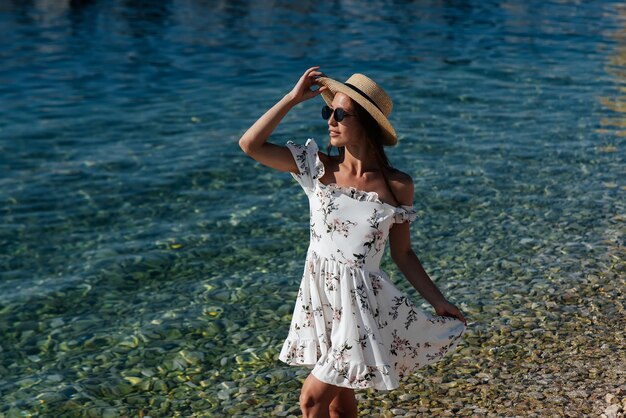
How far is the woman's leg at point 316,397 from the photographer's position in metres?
5.18

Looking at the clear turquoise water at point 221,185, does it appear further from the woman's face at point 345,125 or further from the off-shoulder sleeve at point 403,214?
the woman's face at point 345,125

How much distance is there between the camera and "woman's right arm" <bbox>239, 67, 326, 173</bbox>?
17.0 feet

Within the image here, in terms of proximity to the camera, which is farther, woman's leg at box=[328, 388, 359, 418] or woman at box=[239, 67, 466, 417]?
woman's leg at box=[328, 388, 359, 418]

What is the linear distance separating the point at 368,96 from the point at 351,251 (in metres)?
0.91

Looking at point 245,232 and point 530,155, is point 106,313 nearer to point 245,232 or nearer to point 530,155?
point 245,232

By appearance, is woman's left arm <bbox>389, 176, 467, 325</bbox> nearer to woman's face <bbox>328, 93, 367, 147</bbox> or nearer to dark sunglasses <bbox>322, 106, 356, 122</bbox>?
woman's face <bbox>328, 93, 367, 147</bbox>

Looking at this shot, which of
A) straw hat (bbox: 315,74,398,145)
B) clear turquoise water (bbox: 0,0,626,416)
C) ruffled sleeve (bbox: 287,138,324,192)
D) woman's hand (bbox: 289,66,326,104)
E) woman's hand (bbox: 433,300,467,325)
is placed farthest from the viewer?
clear turquoise water (bbox: 0,0,626,416)

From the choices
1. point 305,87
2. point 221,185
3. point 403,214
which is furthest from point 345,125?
point 221,185

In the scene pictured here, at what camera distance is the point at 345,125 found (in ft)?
17.0

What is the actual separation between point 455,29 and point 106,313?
18256mm

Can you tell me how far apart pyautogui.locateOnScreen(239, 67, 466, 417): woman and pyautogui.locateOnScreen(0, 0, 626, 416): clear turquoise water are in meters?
2.16

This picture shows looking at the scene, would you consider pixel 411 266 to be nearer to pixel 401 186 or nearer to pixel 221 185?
pixel 401 186

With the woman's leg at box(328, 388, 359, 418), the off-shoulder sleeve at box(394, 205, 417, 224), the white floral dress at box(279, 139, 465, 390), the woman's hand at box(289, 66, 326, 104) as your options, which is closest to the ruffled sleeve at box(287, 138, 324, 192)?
the white floral dress at box(279, 139, 465, 390)

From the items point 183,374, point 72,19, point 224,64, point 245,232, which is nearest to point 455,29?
point 224,64
